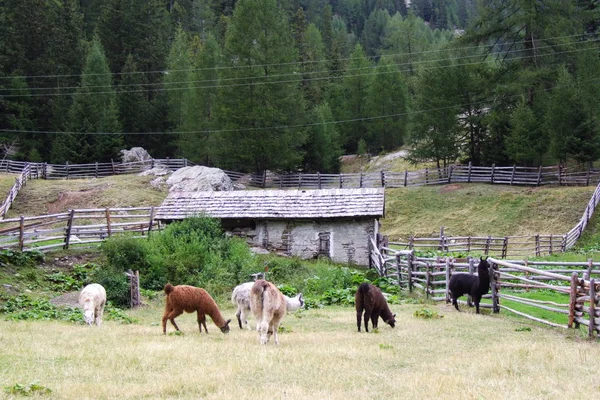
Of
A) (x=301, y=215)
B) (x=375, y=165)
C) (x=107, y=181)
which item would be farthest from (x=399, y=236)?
(x=375, y=165)

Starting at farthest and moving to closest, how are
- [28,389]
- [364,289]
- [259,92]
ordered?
[259,92] < [364,289] < [28,389]

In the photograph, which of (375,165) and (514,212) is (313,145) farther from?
(514,212)

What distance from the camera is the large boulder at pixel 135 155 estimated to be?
5584cm

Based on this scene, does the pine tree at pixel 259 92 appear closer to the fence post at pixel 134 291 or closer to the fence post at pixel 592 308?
the fence post at pixel 134 291

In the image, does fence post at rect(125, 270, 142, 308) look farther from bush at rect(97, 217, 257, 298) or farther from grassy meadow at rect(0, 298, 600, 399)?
grassy meadow at rect(0, 298, 600, 399)

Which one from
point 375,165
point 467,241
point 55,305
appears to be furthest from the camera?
point 375,165

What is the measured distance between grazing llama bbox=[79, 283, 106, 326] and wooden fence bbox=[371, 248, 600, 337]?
9.28m

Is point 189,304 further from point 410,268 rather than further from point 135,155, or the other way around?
point 135,155

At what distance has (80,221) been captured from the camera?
3741 cm

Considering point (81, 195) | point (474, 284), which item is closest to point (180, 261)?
point (474, 284)

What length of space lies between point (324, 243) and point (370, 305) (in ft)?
51.6

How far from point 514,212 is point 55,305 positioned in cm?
2760

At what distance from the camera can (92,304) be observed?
1588 centimetres

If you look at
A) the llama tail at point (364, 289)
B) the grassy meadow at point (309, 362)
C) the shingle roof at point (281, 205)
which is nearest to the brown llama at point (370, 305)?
the llama tail at point (364, 289)
